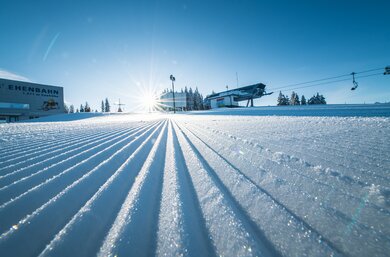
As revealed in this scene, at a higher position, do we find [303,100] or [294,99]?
[294,99]

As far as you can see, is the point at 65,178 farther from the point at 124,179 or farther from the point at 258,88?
the point at 258,88

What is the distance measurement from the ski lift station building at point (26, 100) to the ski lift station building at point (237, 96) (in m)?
42.7

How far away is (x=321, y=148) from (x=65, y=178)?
3.59 m

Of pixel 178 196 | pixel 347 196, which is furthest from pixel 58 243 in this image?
pixel 347 196

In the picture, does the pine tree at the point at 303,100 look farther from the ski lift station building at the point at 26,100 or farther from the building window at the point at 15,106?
the building window at the point at 15,106

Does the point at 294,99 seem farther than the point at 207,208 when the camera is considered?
Yes

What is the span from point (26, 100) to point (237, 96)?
5156cm

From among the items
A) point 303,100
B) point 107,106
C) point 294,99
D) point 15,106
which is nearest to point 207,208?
point 15,106

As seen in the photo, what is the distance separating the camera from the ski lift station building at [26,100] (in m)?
37.1

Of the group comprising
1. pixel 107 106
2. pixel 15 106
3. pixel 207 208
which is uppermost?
pixel 107 106

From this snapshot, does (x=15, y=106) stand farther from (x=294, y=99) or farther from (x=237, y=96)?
(x=294, y=99)

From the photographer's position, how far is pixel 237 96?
42.9 m

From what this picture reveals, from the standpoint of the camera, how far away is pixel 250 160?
2.28m

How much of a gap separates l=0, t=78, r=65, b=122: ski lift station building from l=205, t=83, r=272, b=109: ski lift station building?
140ft
